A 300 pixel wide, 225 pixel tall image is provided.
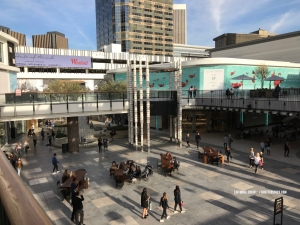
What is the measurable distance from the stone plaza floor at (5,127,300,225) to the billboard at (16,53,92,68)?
42.8 meters

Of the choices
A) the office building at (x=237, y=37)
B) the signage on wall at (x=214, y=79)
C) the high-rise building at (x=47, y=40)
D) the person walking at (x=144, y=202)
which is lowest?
the person walking at (x=144, y=202)

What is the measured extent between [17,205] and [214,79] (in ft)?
110

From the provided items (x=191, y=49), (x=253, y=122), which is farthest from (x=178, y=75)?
(x=191, y=49)

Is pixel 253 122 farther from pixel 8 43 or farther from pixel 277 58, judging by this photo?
pixel 8 43

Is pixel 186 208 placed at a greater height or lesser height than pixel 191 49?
lesser

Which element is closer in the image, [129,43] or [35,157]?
[35,157]

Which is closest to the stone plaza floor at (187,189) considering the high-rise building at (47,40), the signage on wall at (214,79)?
the signage on wall at (214,79)

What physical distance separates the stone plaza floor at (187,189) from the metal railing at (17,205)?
198 inches

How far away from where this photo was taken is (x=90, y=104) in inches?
876

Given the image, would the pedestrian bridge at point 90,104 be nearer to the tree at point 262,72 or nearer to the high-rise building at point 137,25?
the tree at point 262,72

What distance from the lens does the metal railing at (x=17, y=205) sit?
1.24m

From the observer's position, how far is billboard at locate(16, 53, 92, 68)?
188 feet

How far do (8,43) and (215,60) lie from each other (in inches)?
1025

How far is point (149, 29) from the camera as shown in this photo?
116 m
